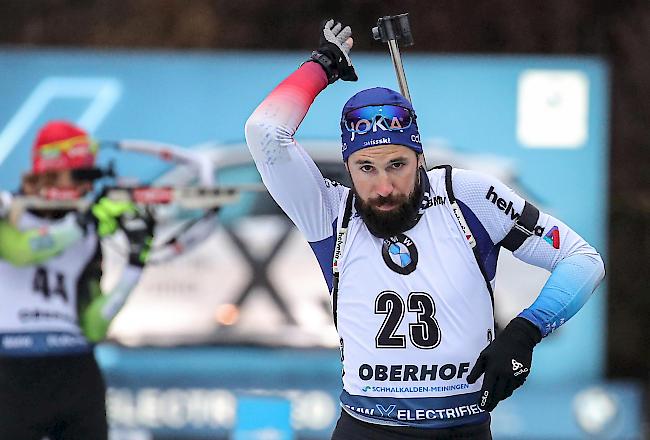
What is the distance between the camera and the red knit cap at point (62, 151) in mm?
6375

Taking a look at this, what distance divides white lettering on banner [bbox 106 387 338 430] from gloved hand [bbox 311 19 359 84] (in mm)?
3950

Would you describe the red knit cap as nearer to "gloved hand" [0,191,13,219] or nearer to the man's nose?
"gloved hand" [0,191,13,219]

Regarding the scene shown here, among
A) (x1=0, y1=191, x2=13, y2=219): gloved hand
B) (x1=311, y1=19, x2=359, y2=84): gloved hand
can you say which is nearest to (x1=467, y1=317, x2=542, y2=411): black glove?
(x1=311, y1=19, x2=359, y2=84): gloved hand

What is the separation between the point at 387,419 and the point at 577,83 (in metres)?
4.32

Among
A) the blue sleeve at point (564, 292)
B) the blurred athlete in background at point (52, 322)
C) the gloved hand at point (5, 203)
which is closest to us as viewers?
the blue sleeve at point (564, 292)

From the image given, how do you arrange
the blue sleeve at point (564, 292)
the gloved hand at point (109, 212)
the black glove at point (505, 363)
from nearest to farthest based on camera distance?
the black glove at point (505, 363) < the blue sleeve at point (564, 292) < the gloved hand at point (109, 212)

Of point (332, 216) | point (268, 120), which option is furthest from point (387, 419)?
point (268, 120)

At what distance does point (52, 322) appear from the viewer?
18.6 ft

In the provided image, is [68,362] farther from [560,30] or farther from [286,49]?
[560,30]

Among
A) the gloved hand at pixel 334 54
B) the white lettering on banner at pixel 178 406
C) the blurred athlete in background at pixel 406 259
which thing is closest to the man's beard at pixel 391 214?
the blurred athlete in background at pixel 406 259

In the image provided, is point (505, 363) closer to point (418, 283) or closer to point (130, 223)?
point (418, 283)

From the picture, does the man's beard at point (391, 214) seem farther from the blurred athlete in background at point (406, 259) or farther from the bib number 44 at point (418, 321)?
the bib number 44 at point (418, 321)

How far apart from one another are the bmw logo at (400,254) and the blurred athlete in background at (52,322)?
2393mm

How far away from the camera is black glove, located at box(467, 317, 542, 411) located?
11.0ft
